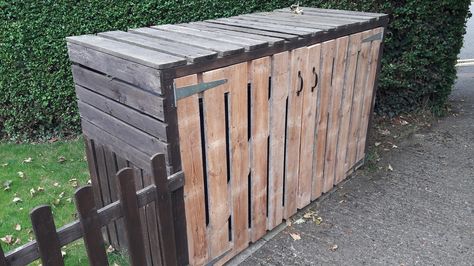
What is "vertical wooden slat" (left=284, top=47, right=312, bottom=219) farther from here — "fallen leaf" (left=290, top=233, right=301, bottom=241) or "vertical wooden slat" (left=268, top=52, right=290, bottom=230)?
"fallen leaf" (left=290, top=233, right=301, bottom=241)

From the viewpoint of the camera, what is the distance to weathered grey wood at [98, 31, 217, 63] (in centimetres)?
237

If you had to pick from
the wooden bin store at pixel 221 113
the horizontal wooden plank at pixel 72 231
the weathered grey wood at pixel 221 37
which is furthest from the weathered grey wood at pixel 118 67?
the weathered grey wood at pixel 221 37

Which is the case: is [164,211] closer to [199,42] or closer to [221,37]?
[199,42]

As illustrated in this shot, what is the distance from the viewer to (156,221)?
8.67 feet

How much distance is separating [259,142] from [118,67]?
109cm

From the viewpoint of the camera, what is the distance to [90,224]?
2012 mm

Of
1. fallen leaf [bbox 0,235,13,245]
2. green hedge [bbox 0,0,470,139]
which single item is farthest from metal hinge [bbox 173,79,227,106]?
green hedge [bbox 0,0,470,139]

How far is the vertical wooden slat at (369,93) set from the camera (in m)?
3.93

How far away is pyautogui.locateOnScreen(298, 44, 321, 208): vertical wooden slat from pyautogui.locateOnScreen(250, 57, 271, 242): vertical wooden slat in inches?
17.4

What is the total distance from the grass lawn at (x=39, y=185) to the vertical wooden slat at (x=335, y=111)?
187 cm

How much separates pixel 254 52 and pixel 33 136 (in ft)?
13.4

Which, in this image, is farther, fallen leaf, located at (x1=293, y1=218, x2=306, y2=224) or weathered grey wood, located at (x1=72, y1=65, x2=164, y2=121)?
fallen leaf, located at (x1=293, y1=218, x2=306, y2=224)

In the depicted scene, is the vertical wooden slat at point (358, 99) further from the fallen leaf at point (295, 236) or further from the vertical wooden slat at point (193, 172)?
the vertical wooden slat at point (193, 172)

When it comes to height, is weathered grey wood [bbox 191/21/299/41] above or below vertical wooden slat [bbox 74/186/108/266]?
above
